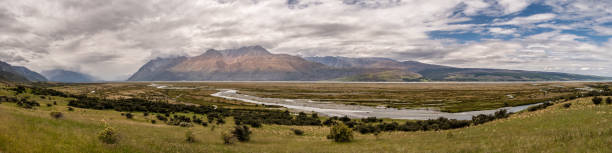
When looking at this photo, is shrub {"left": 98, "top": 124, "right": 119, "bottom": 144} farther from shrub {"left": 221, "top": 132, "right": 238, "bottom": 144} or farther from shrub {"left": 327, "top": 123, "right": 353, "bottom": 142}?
shrub {"left": 327, "top": 123, "right": 353, "bottom": 142}

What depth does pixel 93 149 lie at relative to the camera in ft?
43.7

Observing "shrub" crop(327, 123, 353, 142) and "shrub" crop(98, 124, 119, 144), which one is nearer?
"shrub" crop(98, 124, 119, 144)

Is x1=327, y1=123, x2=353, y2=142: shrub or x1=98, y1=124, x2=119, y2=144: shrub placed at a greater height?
x1=98, y1=124, x2=119, y2=144: shrub

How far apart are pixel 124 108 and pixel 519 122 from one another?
5528cm

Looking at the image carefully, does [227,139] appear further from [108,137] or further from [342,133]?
[342,133]

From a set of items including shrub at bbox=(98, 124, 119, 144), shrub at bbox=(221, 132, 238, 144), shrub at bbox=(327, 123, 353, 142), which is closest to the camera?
shrub at bbox=(98, 124, 119, 144)

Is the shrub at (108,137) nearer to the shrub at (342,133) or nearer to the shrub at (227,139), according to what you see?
the shrub at (227,139)

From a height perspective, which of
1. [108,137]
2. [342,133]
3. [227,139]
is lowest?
[342,133]

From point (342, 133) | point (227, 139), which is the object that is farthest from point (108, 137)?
point (342, 133)

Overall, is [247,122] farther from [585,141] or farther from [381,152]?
[585,141]

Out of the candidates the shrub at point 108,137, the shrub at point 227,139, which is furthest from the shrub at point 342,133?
Answer: the shrub at point 108,137

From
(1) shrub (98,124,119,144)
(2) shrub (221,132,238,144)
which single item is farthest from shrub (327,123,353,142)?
(1) shrub (98,124,119,144)

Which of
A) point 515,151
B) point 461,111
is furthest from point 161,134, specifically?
point 461,111

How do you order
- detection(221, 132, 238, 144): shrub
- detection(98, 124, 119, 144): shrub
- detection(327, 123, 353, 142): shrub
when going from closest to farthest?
detection(98, 124, 119, 144): shrub, detection(221, 132, 238, 144): shrub, detection(327, 123, 353, 142): shrub
